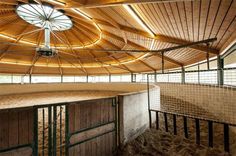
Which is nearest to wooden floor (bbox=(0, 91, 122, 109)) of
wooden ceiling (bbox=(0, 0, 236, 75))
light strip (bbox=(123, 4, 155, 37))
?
wooden ceiling (bbox=(0, 0, 236, 75))

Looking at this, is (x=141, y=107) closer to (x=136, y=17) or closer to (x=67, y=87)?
(x=136, y=17)

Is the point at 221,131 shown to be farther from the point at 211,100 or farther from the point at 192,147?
the point at 192,147

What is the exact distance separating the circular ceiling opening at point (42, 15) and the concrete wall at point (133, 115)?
16.2 feet

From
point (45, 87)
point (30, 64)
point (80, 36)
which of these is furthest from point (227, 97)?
point (30, 64)

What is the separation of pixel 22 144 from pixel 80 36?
868 centimetres

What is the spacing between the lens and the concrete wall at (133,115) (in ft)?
11.9

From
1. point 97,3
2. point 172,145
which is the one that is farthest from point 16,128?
point 97,3

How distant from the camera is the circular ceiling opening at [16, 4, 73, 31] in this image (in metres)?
6.42

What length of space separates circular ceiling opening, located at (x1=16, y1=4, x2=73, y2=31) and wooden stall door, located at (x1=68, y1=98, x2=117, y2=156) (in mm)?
4852

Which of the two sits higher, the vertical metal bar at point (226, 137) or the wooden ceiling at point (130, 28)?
the wooden ceiling at point (130, 28)

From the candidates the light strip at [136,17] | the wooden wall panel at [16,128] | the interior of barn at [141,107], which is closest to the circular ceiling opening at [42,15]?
the interior of barn at [141,107]

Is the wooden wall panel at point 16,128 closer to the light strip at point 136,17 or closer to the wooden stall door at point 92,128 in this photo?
the wooden stall door at point 92,128

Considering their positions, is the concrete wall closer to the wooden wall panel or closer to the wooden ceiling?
the wooden wall panel

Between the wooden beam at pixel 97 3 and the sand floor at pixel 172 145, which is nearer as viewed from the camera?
the sand floor at pixel 172 145
